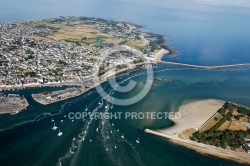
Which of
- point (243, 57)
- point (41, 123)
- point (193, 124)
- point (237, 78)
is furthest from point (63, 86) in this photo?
point (243, 57)

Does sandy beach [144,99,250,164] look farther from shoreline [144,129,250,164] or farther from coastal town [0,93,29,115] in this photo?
coastal town [0,93,29,115]

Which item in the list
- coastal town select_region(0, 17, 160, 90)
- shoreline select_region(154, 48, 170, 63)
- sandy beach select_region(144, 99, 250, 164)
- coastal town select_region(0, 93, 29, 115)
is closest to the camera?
sandy beach select_region(144, 99, 250, 164)

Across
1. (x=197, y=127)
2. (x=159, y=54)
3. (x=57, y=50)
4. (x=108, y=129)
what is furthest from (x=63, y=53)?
(x=197, y=127)

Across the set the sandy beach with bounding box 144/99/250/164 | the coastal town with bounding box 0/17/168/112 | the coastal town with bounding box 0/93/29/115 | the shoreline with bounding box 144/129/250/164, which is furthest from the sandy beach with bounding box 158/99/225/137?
the coastal town with bounding box 0/93/29/115

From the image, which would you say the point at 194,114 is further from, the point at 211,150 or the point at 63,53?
the point at 63,53

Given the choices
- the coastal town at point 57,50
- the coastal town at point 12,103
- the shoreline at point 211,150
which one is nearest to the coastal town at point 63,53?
the coastal town at point 57,50

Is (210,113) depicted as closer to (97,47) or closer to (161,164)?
(161,164)

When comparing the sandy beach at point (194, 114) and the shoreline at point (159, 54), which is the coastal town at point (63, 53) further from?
the sandy beach at point (194, 114)
